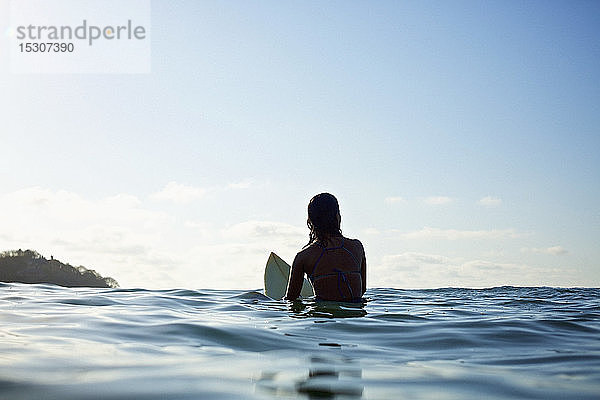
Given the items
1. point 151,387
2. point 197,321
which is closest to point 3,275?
point 197,321

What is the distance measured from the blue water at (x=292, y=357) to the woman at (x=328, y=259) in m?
1.13

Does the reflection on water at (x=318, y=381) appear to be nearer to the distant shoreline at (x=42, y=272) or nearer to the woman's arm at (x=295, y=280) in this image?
the woman's arm at (x=295, y=280)

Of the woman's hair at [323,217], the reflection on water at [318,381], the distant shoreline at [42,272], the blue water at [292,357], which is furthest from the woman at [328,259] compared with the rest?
the distant shoreline at [42,272]

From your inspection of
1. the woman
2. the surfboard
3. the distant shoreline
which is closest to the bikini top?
the woman

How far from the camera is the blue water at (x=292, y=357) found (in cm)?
246

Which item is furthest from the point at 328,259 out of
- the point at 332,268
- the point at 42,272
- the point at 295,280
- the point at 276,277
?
the point at 42,272

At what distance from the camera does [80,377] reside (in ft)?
8.50

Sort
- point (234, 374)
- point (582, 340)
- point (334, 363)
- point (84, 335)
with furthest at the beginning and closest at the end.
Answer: point (582, 340)
point (84, 335)
point (334, 363)
point (234, 374)

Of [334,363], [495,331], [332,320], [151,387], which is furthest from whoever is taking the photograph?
[332,320]

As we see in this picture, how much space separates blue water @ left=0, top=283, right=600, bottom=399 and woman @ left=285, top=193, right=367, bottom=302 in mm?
1130

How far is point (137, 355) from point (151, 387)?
0.95m

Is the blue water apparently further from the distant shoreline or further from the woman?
the distant shoreline

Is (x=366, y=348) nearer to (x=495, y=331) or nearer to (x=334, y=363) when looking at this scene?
(x=334, y=363)

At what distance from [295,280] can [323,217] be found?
887 mm
